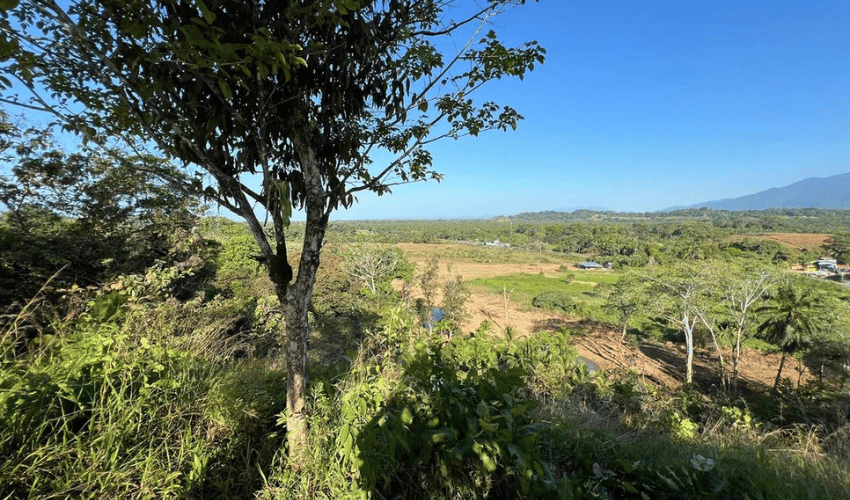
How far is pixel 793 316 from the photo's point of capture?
50.8 feet

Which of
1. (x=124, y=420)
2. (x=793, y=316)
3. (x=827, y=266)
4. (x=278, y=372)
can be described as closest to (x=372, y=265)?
(x=278, y=372)

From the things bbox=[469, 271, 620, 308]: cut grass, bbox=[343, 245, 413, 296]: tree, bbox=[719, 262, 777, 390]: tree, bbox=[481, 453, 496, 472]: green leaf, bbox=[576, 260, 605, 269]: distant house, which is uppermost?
bbox=[481, 453, 496, 472]: green leaf

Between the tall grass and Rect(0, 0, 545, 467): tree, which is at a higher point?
Rect(0, 0, 545, 467): tree

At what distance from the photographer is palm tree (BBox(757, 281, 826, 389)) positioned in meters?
15.1

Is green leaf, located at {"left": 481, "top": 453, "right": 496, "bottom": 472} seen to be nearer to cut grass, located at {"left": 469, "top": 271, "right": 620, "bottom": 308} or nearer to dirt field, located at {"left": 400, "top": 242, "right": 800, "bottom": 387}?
dirt field, located at {"left": 400, "top": 242, "right": 800, "bottom": 387}

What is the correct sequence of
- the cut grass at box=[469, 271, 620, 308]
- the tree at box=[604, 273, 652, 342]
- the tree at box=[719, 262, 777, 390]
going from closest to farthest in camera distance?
1. the tree at box=[719, 262, 777, 390]
2. the tree at box=[604, 273, 652, 342]
3. the cut grass at box=[469, 271, 620, 308]

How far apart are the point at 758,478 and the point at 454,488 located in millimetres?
1951

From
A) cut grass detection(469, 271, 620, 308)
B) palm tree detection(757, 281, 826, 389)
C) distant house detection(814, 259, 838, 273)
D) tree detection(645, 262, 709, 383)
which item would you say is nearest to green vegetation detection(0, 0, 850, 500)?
tree detection(645, 262, 709, 383)

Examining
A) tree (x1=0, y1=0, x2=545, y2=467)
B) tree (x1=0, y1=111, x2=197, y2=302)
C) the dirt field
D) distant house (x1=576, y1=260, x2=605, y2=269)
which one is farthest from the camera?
distant house (x1=576, y1=260, x2=605, y2=269)

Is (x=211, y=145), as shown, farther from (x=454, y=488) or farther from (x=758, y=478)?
(x=758, y=478)

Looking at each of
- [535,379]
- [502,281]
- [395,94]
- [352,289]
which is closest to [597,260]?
[502,281]

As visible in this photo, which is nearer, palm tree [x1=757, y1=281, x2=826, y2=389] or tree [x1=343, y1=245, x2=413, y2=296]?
palm tree [x1=757, y1=281, x2=826, y2=389]

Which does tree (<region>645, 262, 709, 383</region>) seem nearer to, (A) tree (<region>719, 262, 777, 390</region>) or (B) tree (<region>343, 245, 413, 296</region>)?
(A) tree (<region>719, 262, 777, 390</region>)

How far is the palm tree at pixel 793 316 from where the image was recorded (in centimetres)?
1512
